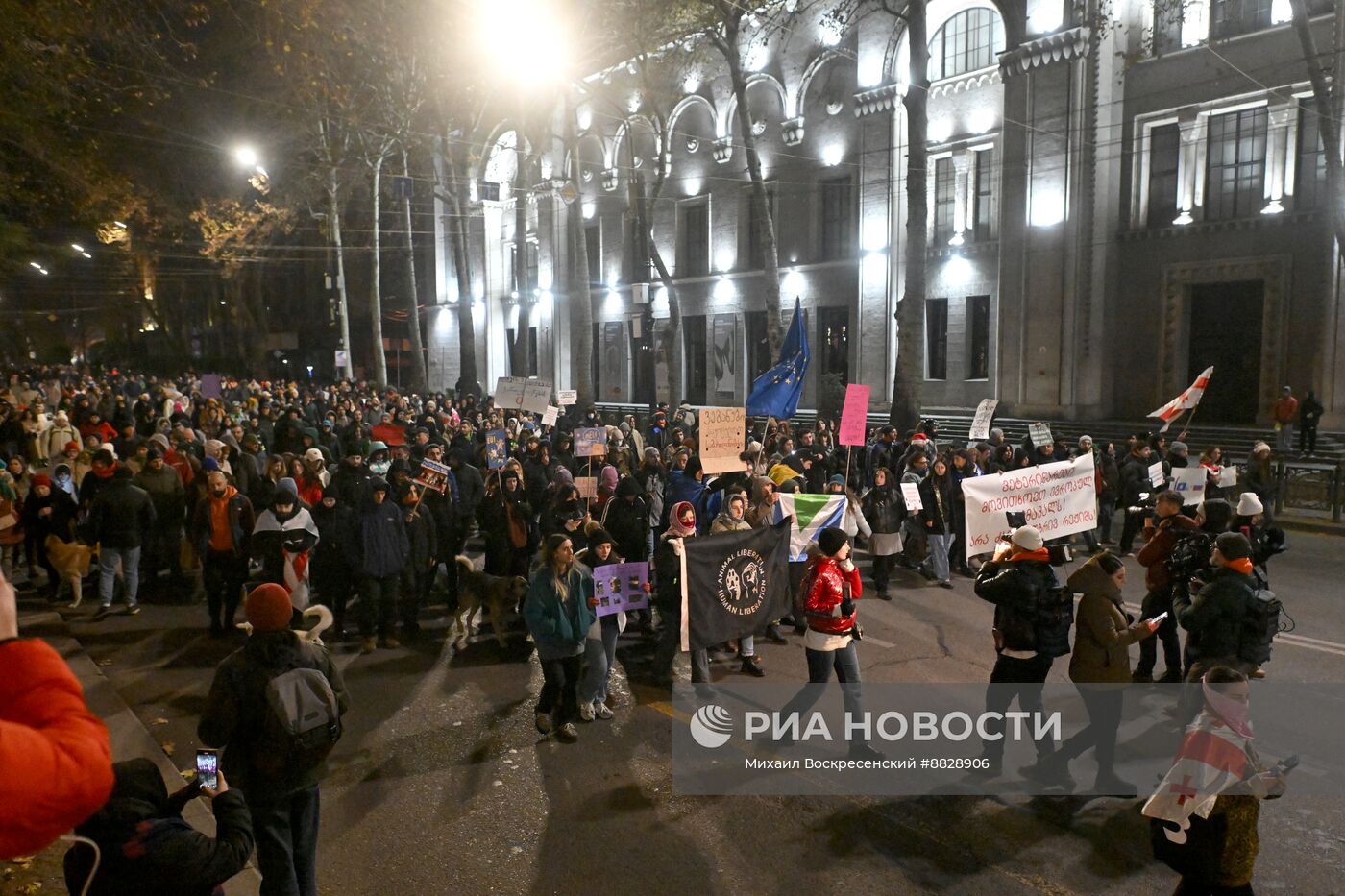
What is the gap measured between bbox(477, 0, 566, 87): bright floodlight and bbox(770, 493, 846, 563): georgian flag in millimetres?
16320

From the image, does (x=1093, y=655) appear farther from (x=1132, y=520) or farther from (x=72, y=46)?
(x=72, y=46)

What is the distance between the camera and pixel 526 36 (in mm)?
21500

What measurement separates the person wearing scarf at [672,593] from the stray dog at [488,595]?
1.62 metres

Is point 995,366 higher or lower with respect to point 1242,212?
lower

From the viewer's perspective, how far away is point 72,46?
13023 millimetres

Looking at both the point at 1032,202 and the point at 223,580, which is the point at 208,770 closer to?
the point at 223,580

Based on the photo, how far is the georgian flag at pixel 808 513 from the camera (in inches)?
358

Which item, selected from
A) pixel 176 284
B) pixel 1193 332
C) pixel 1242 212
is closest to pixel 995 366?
pixel 1193 332

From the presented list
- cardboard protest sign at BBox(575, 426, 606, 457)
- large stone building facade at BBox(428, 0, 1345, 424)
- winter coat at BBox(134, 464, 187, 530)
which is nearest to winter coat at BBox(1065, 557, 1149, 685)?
cardboard protest sign at BBox(575, 426, 606, 457)

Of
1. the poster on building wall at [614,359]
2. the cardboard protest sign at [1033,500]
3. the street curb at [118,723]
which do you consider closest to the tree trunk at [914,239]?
the cardboard protest sign at [1033,500]

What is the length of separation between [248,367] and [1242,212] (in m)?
52.5

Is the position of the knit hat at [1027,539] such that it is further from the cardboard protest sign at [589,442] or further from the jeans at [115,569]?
the jeans at [115,569]

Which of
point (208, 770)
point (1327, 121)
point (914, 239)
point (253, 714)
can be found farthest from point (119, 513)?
point (1327, 121)

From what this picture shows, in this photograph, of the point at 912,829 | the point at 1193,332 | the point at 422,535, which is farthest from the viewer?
the point at 1193,332
